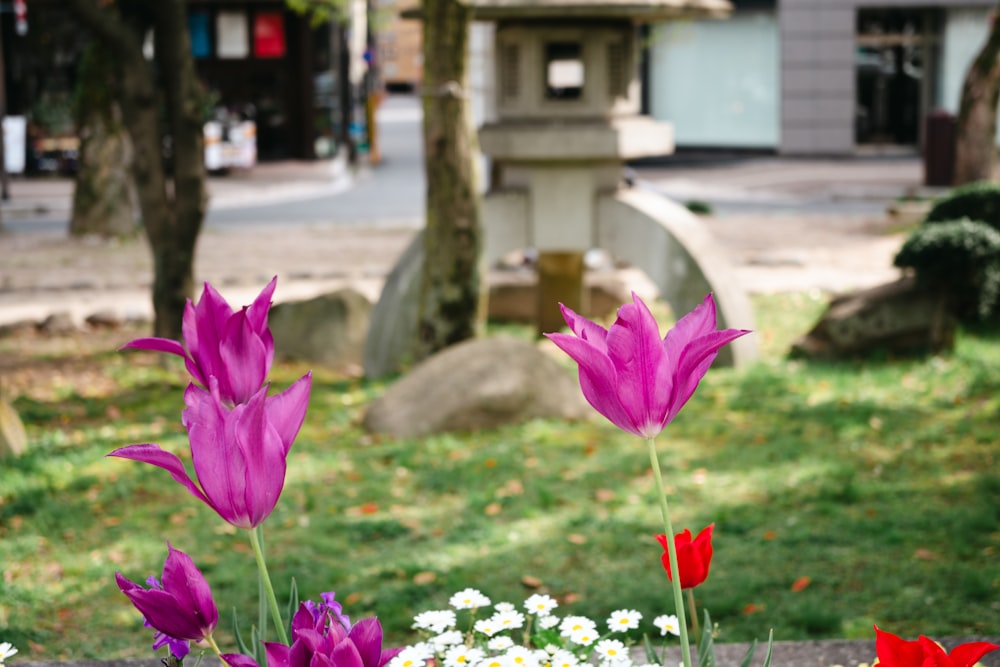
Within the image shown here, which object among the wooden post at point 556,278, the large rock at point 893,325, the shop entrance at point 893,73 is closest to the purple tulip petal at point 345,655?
the large rock at point 893,325

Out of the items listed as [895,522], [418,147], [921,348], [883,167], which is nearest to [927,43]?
[883,167]

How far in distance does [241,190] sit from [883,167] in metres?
12.1

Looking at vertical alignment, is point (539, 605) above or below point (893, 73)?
below

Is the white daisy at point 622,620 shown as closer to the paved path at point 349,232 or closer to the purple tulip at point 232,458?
the purple tulip at point 232,458

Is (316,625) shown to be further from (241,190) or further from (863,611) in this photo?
(241,190)

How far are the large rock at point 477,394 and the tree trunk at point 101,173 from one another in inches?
392

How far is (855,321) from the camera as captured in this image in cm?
933

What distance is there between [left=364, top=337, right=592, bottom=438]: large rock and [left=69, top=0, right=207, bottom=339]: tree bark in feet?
8.69

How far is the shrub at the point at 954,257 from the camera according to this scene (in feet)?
30.3

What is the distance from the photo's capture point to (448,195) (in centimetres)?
913

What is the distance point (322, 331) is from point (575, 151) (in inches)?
92.6

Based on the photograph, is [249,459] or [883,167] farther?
[883,167]

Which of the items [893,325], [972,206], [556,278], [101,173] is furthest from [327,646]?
[101,173]

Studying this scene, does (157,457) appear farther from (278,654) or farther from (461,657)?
(461,657)
